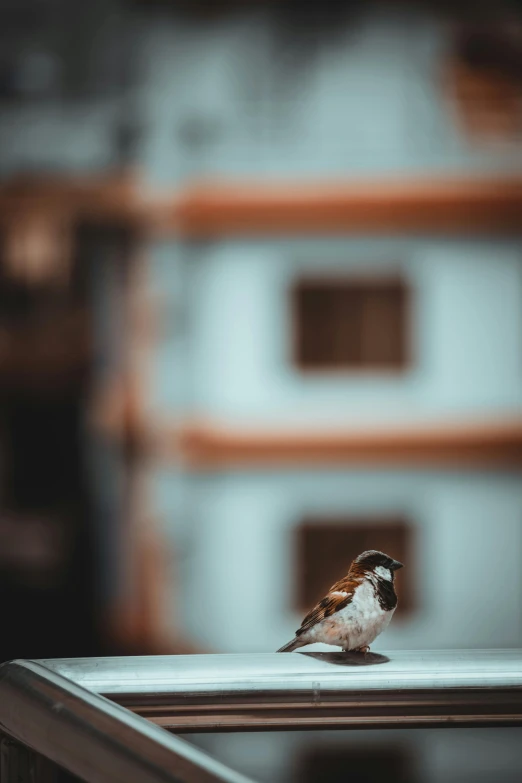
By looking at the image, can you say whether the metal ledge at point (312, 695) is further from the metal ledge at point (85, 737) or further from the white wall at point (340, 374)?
the white wall at point (340, 374)

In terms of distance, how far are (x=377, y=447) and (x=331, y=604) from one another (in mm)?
1951

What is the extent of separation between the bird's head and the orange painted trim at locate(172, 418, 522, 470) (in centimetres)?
189

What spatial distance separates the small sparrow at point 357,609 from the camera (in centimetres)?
43

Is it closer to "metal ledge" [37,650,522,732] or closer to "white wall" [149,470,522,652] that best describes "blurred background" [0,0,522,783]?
"white wall" [149,470,522,652]

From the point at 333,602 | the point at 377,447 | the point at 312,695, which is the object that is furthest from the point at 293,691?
the point at 377,447

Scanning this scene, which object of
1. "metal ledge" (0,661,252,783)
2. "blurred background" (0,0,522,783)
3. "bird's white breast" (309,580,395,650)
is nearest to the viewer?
"metal ledge" (0,661,252,783)

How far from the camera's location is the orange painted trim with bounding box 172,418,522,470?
2.37 meters

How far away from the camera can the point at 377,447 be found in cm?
238

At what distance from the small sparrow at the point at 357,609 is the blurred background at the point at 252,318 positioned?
1883 mm

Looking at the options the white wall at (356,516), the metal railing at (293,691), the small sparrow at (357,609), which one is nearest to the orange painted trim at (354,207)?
the white wall at (356,516)

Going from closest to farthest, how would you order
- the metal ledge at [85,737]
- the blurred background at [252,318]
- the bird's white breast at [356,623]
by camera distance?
the metal ledge at [85,737]
the bird's white breast at [356,623]
the blurred background at [252,318]

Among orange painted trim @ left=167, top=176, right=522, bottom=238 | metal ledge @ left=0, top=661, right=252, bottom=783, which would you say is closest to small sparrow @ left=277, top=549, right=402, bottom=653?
metal ledge @ left=0, top=661, right=252, bottom=783

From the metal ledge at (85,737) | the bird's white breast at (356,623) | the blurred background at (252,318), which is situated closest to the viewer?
the metal ledge at (85,737)

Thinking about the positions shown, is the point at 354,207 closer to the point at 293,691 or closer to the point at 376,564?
the point at 376,564
